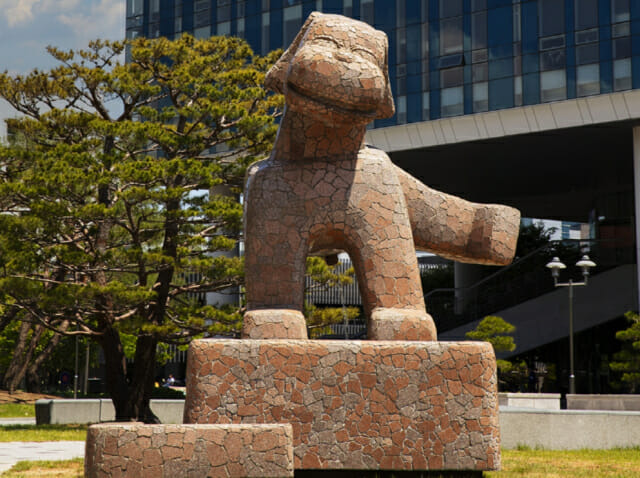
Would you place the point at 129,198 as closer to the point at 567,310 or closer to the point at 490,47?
the point at 490,47

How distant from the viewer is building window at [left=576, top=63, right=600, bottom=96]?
22.7 meters

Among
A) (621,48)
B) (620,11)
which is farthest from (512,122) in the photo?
(620,11)

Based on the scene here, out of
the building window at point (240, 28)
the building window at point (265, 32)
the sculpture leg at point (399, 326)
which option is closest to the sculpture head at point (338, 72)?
the sculpture leg at point (399, 326)

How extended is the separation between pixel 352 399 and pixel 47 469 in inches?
135

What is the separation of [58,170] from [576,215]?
26.4 meters

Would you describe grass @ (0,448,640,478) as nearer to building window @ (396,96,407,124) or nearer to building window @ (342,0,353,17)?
building window @ (396,96,407,124)

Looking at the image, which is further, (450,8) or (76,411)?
(450,8)

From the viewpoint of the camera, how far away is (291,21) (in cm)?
2884

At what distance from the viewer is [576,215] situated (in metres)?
35.6

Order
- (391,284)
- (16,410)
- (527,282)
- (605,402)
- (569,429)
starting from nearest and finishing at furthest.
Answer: (391,284) → (569,429) → (605,402) → (16,410) → (527,282)

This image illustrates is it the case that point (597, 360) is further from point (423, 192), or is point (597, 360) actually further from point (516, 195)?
point (423, 192)

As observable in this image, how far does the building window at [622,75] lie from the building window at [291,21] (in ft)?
35.4

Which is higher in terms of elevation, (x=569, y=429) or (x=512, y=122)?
(x=512, y=122)

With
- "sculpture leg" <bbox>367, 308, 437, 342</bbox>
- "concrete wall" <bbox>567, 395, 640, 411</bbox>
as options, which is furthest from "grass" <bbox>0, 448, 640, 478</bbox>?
"concrete wall" <bbox>567, 395, 640, 411</bbox>
